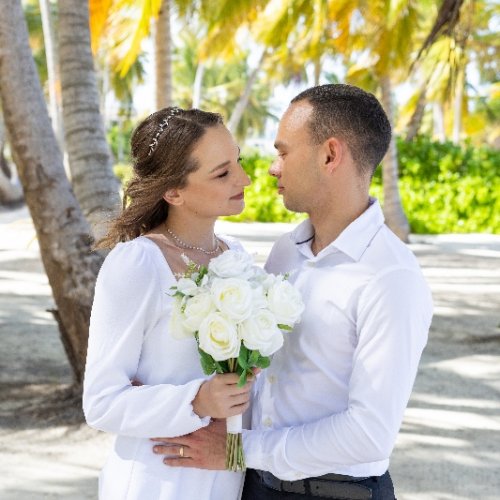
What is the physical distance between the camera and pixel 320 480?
2.34 meters

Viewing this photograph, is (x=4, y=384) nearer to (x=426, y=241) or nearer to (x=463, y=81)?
(x=426, y=241)

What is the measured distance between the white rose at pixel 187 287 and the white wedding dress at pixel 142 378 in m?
0.18

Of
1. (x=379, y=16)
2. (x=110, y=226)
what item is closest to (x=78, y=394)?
(x=110, y=226)

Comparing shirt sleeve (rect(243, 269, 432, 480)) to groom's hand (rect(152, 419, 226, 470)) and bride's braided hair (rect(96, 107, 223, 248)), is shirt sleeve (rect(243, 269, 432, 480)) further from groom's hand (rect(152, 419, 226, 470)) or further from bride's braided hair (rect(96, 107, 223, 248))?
bride's braided hair (rect(96, 107, 223, 248))

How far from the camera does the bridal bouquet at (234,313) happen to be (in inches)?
83.0

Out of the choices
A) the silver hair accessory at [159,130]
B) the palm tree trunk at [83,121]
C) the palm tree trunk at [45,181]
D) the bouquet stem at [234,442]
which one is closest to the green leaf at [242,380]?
the bouquet stem at [234,442]

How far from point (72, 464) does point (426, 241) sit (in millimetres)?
13702

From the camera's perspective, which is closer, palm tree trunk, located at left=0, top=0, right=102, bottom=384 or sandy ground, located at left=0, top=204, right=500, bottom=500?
sandy ground, located at left=0, top=204, right=500, bottom=500

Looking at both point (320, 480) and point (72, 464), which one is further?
point (72, 464)

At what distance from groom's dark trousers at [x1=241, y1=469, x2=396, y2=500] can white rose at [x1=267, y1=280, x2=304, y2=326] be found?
47cm

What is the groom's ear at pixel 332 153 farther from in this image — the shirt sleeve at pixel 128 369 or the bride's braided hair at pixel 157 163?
the shirt sleeve at pixel 128 369

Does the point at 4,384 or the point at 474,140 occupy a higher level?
the point at 4,384

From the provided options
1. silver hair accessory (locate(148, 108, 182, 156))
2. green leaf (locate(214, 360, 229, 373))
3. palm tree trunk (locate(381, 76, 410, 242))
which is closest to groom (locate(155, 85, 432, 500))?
green leaf (locate(214, 360, 229, 373))

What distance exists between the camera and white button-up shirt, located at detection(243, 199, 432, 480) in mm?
2119
